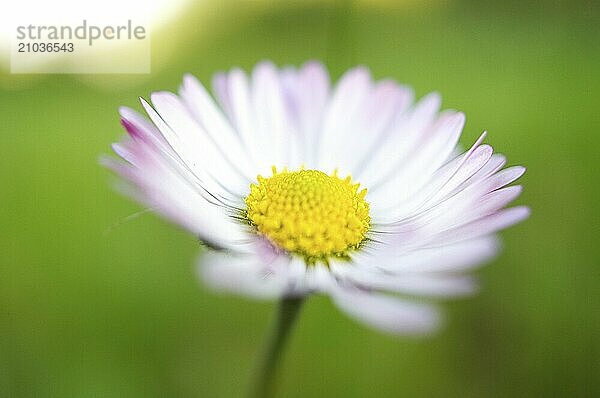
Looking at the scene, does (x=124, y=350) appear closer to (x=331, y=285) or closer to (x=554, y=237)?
(x=331, y=285)

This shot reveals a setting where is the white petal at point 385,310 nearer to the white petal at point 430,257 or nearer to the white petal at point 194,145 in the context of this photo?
the white petal at point 430,257

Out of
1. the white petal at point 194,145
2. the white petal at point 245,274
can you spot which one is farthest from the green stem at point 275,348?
the white petal at point 194,145

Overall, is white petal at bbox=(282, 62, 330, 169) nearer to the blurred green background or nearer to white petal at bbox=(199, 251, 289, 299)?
the blurred green background

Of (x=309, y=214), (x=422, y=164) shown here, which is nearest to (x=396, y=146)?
(x=422, y=164)

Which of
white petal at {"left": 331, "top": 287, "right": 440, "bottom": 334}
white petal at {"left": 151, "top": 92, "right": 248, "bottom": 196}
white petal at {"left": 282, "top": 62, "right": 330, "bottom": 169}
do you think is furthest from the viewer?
white petal at {"left": 282, "top": 62, "right": 330, "bottom": 169}

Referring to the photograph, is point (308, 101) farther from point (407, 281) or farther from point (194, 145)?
point (407, 281)

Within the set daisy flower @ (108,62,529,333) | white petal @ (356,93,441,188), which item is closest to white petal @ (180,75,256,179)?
daisy flower @ (108,62,529,333)
